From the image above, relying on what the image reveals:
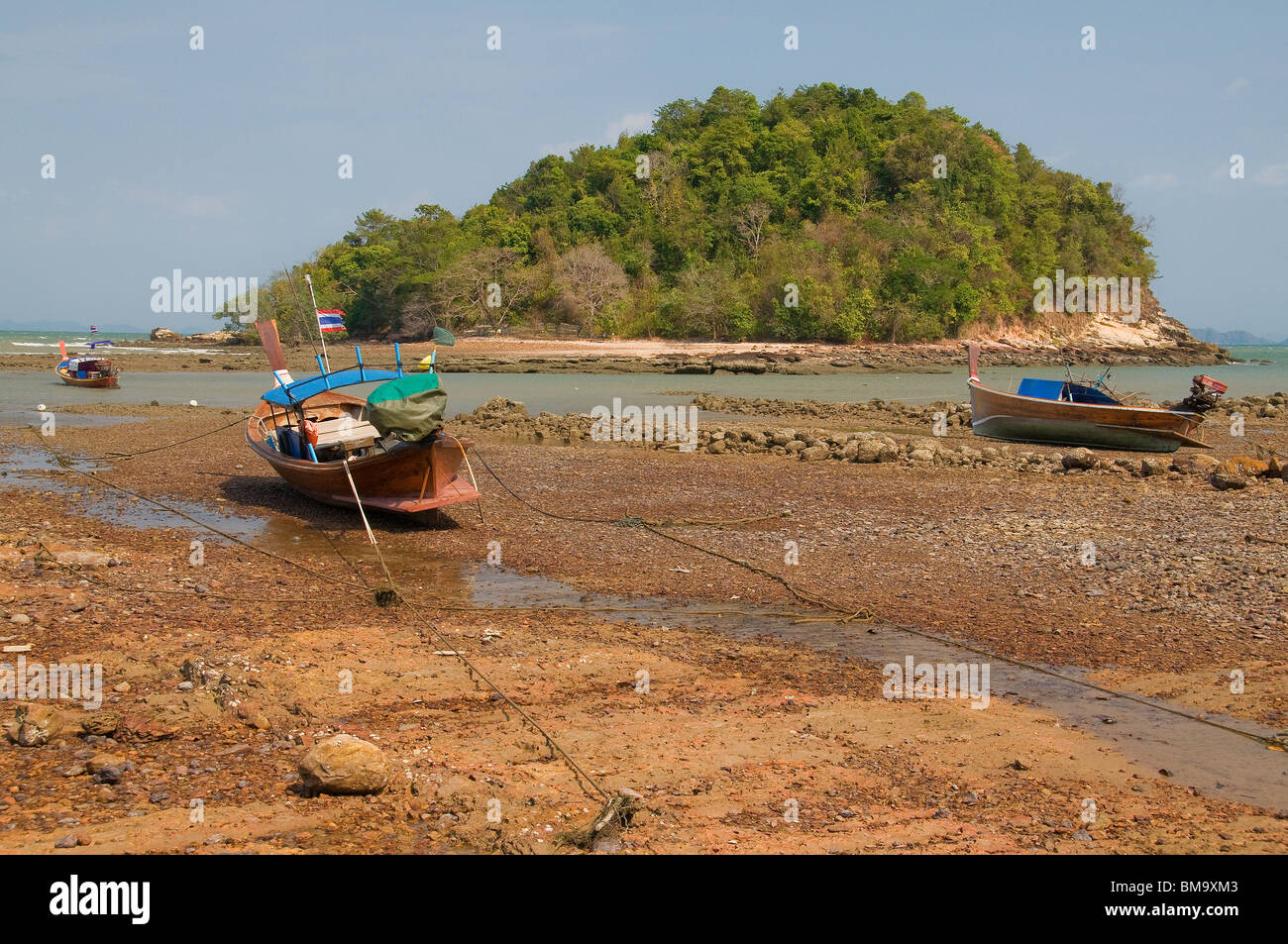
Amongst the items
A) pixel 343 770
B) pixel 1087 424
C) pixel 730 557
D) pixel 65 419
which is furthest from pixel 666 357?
pixel 343 770

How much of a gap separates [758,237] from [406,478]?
63.2 m

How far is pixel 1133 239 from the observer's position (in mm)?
88312

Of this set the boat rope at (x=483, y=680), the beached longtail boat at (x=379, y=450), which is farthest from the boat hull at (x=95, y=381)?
the boat rope at (x=483, y=680)

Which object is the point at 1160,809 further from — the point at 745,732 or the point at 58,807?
the point at 58,807

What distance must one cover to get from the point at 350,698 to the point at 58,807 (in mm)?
2184

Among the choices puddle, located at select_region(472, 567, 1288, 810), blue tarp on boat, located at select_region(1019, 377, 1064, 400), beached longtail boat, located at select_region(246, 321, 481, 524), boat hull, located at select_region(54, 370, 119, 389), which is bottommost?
puddle, located at select_region(472, 567, 1288, 810)

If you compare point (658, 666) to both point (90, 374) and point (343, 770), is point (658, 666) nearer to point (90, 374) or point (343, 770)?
point (343, 770)

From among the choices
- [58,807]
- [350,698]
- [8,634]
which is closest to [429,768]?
[350,698]

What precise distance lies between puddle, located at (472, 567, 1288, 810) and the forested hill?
5625 cm

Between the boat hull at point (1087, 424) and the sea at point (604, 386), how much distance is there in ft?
32.0

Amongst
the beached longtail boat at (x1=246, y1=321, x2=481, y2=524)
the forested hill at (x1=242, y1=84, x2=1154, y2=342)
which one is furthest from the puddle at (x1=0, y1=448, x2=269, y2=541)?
the forested hill at (x1=242, y1=84, x2=1154, y2=342)

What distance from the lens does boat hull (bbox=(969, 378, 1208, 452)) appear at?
74.8 feet

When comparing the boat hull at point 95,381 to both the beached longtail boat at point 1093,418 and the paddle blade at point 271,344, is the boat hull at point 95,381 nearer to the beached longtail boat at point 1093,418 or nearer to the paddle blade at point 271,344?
the paddle blade at point 271,344

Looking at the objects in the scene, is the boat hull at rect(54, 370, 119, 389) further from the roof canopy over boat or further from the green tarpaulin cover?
the green tarpaulin cover
